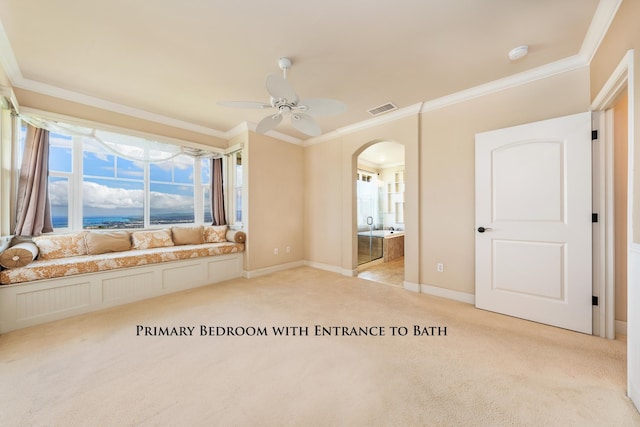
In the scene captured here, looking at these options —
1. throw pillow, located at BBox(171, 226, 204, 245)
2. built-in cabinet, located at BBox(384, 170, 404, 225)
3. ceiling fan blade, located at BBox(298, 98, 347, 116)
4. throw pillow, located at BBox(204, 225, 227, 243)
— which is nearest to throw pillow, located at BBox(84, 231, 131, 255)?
throw pillow, located at BBox(171, 226, 204, 245)

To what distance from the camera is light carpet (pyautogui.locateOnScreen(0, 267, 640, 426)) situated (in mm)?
1300

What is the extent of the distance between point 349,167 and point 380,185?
10.7 feet

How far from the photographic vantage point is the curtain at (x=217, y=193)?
4301mm

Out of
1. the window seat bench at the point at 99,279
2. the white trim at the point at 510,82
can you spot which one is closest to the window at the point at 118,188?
the window seat bench at the point at 99,279

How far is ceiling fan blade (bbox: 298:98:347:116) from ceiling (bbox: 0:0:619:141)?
1.56 feet

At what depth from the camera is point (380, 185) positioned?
23.2 ft

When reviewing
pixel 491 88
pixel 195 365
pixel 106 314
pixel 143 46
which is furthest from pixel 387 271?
pixel 143 46

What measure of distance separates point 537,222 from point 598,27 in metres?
1.58

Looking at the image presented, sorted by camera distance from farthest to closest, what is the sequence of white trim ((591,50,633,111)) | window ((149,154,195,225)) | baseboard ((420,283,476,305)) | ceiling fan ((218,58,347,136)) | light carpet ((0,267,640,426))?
window ((149,154,195,225)) → baseboard ((420,283,476,305)) → ceiling fan ((218,58,347,136)) → white trim ((591,50,633,111)) → light carpet ((0,267,640,426))

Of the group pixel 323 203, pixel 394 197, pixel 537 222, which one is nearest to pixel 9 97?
pixel 323 203

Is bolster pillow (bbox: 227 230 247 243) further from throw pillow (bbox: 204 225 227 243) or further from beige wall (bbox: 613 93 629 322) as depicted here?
beige wall (bbox: 613 93 629 322)

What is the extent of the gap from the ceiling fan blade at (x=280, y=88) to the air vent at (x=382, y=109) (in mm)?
1601

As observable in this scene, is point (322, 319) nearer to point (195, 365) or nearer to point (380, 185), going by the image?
point (195, 365)

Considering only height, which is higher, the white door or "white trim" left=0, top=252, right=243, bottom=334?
the white door
